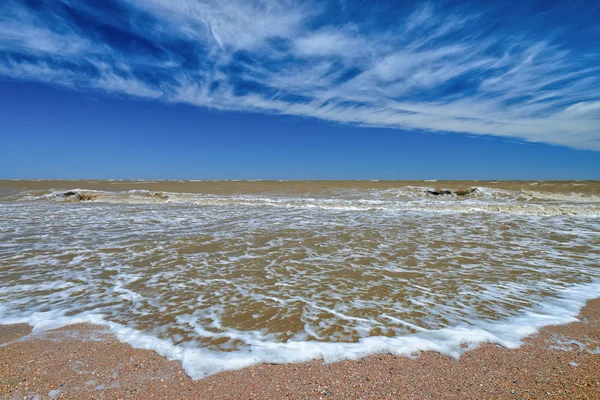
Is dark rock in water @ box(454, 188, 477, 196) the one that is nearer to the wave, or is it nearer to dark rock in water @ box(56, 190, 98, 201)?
the wave

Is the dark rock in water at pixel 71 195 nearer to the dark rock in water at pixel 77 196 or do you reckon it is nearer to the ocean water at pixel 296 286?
the dark rock in water at pixel 77 196

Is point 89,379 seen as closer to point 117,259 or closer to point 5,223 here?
point 117,259

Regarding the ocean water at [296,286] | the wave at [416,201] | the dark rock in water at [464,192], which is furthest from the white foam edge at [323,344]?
the dark rock in water at [464,192]

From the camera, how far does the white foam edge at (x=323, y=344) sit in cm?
283

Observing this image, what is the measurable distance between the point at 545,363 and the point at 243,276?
3847 millimetres

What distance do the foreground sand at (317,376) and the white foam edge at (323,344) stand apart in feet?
0.31

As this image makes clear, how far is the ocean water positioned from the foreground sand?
0.17m

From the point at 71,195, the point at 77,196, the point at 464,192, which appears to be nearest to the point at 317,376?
the point at 464,192

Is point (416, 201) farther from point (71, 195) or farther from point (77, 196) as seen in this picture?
point (71, 195)

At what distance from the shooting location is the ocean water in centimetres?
318

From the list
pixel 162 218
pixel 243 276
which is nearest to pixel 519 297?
pixel 243 276

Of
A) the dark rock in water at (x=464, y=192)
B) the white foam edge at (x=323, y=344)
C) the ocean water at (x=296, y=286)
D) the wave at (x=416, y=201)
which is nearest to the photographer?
the white foam edge at (x=323, y=344)

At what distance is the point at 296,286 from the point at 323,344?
162 cm

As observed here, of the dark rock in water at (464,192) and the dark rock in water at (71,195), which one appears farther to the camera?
the dark rock in water at (464,192)
